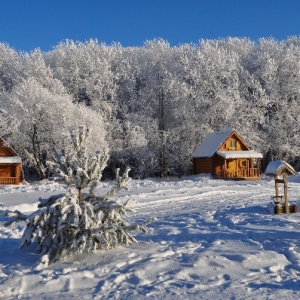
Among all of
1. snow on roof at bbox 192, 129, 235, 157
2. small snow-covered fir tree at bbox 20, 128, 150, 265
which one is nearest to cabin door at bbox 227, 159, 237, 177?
snow on roof at bbox 192, 129, 235, 157

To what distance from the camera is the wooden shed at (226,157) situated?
41.2 metres

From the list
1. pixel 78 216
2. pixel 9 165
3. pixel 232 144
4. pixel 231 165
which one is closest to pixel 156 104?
pixel 232 144

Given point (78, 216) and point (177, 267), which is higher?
point (78, 216)

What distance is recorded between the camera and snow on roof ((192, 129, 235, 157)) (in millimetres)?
41000

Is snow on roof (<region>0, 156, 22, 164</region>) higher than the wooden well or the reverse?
higher

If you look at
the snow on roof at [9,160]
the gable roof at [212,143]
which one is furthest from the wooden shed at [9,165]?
the gable roof at [212,143]

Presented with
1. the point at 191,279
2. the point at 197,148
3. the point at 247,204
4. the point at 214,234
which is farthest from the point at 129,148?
the point at 191,279

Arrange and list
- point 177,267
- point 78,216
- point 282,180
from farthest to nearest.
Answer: point 282,180 → point 78,216 → point 177,267

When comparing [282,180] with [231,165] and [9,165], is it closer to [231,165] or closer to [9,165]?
[231,165]

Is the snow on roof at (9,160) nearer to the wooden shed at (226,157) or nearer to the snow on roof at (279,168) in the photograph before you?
the wooden shed at (226,157)

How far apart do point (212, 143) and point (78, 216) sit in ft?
111

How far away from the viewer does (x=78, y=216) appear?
9.10 metres

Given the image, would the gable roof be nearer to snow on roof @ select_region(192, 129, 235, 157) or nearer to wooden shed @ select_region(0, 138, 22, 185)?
snow on roof @ select_region(192, 129, 235, 157)

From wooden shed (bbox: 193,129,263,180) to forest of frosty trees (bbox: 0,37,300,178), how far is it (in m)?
2.45
